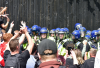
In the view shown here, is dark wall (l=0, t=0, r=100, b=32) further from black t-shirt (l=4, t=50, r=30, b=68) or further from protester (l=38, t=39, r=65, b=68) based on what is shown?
protester (l=38, t=39, r=65, b=68)

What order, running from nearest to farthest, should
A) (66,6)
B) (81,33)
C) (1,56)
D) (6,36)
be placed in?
(1,56), (6,36), (81,33), (66,6)

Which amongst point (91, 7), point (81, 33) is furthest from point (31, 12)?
point (81, 33)

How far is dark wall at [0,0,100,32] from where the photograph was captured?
473 inches

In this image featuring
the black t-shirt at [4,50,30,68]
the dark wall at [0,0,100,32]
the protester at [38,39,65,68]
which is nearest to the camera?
the protester at [38,39,65,68]

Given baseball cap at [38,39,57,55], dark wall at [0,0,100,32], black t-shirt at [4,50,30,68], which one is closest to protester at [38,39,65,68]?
baseball cap at [38,39,57,55]

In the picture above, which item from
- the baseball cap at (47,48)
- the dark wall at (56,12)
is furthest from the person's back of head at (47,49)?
the dark wall at (56,12)

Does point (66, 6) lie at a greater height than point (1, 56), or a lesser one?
greater

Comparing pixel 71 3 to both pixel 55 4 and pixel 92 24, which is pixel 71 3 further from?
pixel 92 24

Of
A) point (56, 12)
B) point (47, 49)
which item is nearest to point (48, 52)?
point (47, 49)

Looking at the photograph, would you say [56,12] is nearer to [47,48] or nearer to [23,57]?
[23,57]

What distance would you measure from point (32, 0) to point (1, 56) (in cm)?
825

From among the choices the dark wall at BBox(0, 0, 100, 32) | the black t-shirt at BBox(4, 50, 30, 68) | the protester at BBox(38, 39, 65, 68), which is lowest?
the black t-shirt at BBox(4, 50, 30, 68)

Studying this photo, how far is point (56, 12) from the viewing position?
39.3ft

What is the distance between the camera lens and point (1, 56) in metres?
4.33
